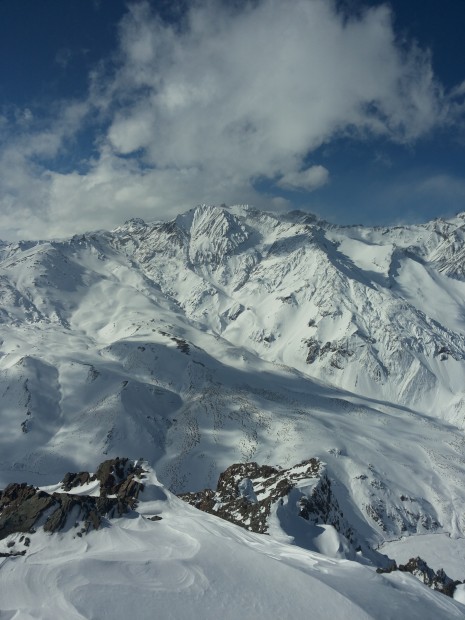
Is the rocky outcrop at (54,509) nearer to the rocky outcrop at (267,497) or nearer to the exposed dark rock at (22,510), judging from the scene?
the exposed dark rock at (22,510)

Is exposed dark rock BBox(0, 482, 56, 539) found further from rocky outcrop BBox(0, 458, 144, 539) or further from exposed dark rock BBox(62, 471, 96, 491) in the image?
exposed dark rock BBox(62, 471, 96, 491)

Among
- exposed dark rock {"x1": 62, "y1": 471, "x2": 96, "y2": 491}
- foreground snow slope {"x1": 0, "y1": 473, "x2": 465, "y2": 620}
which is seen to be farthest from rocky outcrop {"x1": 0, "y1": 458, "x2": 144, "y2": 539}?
exposed dark rock {"x1": 62, "y1": 471, "x2": 96, "y2": 491}

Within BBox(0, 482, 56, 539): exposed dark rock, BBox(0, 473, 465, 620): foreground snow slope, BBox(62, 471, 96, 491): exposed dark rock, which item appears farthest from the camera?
BBox(62, 471, 96, 491): exposed dark rock

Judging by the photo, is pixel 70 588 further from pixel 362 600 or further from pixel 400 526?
pixel 400 526

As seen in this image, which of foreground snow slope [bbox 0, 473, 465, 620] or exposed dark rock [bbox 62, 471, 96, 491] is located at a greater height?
foreground snow slope [bbox 0, 473, 465, 620]

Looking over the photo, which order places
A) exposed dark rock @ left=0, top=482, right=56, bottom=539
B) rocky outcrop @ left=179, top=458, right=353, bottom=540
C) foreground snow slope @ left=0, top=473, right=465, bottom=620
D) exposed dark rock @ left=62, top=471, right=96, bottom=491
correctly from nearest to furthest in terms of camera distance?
foreground snow slope @ left=0, top=473, right=465, bottom=620
exposed dark rock @ left=0, top=482, right=56, bottom=539
exposed dark rock @ left=62, top=471, right=96, bottom=491
rocky outcrop @ left=179, top=458, right=353, bottom=540

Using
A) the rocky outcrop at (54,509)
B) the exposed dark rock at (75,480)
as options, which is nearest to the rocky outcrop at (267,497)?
the exposed dark rock at (75,480)

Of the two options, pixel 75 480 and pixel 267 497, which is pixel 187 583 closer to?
pixel 75 480

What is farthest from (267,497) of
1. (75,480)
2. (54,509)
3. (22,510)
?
(22,510)
